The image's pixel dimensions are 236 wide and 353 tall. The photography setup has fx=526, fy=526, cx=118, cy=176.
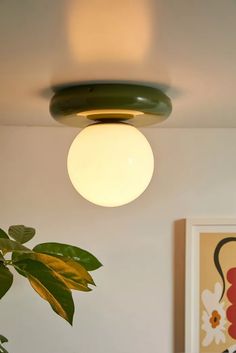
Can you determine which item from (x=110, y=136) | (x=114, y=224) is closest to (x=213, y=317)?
(x=114, y=224)

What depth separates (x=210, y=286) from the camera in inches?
40.6

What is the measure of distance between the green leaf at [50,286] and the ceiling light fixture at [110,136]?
0.16 meters

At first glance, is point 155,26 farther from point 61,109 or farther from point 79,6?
point 61,109

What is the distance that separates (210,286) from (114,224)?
0.22 metres

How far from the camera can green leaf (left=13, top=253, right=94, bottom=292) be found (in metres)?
0.60

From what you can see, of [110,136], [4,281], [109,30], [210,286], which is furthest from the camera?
[210,286]

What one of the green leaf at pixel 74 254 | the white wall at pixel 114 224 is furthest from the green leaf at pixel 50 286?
the white wall at pixel 114 224

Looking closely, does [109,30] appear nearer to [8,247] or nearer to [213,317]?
[8,247]

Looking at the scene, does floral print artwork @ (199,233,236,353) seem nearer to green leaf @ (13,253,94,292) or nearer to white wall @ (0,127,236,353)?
white wall @ (0,127,236,353)

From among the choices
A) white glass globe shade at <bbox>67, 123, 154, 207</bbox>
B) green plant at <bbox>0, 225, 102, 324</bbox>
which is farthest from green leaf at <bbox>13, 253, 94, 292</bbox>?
white glass globe shade at <bbox>67, 123, 154, 207</bbox>

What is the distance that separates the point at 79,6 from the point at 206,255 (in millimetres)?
768

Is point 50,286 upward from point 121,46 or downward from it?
downward

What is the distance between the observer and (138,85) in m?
0.61

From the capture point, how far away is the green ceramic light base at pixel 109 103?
1.97 feet
